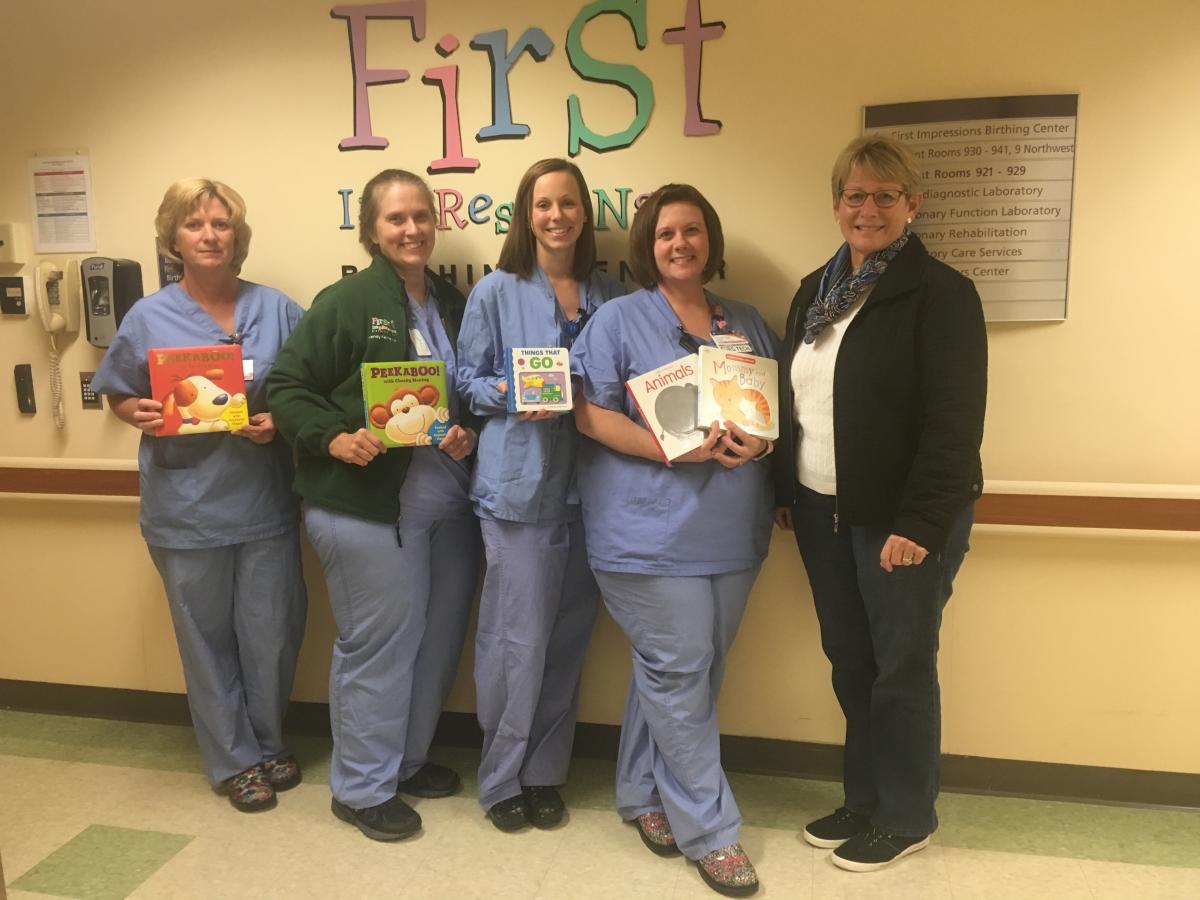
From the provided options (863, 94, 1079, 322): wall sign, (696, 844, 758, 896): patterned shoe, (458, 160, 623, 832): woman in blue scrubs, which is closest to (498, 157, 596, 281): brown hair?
(458, 160, 623, 832): woman in blue scrubs

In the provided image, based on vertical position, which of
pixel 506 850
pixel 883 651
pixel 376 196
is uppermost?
pixel 376 196

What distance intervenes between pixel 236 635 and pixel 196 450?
0.54 m

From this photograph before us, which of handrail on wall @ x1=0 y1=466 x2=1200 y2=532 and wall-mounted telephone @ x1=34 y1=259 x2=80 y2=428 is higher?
wall-mounted telephone @ x1=34 y1=259 x2=80 y2=428

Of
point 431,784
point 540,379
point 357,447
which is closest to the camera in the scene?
point 540,379

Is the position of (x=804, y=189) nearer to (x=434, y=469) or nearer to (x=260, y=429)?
(x=434, y=469)

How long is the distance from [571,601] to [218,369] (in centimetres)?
106

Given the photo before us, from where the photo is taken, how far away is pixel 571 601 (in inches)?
91.5

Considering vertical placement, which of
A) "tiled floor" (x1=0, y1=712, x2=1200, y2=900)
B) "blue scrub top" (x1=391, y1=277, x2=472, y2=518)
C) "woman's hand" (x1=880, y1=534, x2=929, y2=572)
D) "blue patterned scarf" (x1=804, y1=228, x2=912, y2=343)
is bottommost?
"tiled floor" (x1=0, y1=712, x2=1200, y2=900)

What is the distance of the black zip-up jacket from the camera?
1821 millimetres

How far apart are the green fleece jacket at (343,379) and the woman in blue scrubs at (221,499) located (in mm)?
206

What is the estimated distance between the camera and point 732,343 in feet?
6.66

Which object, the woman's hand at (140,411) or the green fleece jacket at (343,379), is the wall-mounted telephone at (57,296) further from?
the green fleece jacket at (343,379)

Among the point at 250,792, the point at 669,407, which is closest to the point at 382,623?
the point at 250,792

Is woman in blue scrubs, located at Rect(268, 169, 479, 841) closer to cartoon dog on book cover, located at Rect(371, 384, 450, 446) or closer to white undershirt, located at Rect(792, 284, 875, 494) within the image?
cartoon dog on book cover, located at Rect(371, 384, 450, 446)
